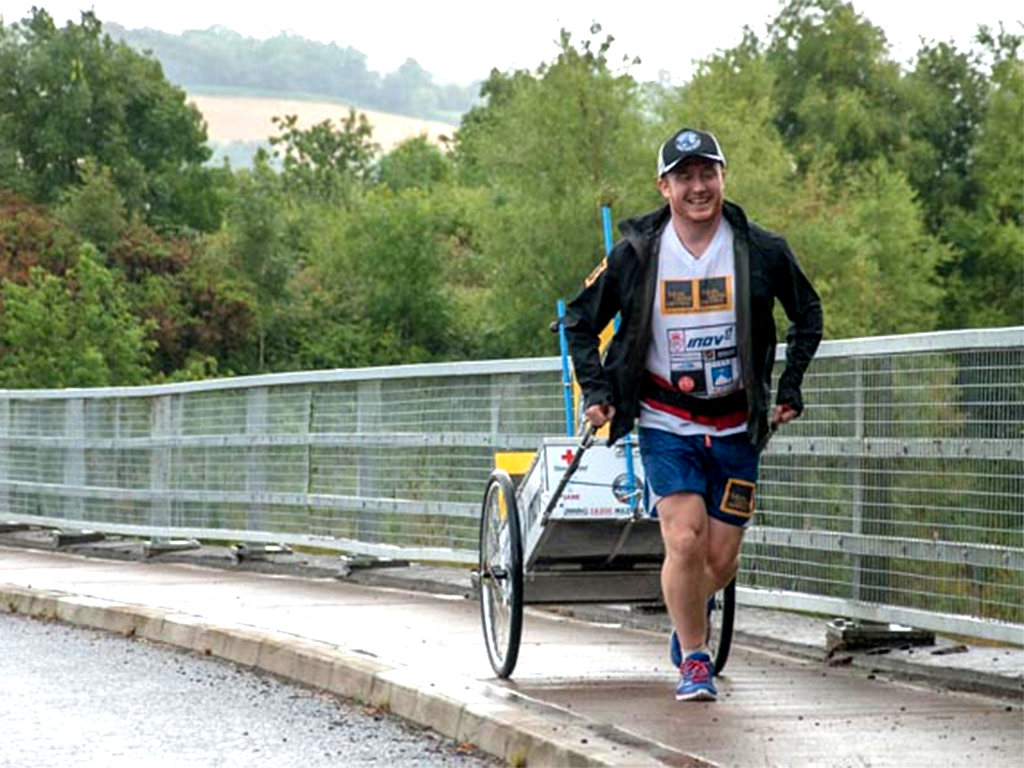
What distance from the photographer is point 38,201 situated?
373 feet

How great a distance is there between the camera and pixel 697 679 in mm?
9258

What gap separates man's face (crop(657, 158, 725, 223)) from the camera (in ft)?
29.9

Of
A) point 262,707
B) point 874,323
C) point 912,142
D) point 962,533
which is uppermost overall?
point 912,142

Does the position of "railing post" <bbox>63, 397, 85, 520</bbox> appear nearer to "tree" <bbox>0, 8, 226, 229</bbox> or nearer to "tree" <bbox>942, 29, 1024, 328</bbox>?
"tree" <bbox>942, 29, 1024, 328</bbox>

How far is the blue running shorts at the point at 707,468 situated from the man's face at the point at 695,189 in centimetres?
79

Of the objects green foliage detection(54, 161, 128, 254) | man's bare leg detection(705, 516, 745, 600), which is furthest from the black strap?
green foliage detection(54, 161, 128, 254)

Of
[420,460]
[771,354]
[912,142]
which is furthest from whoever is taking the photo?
Answer: [912,142]

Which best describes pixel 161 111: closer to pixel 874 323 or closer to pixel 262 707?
pixel 874 323

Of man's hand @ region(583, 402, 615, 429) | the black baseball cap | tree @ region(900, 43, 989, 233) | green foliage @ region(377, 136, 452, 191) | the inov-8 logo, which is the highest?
green foliage @ region(377, 136, 452, 191)

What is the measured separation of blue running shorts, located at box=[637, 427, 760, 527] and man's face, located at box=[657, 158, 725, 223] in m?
0.79

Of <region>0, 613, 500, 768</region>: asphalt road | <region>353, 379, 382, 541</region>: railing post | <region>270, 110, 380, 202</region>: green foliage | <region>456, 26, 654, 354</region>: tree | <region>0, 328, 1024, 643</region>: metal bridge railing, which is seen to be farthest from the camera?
<region>270, 110, 380, 202</region>: green foliage

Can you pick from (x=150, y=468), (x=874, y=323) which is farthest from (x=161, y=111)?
(x=150, y=468)

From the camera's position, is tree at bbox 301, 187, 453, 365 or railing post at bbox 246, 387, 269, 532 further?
tree at bbox 301, 187, 453, 365

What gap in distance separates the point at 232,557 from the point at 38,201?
97272 mm
